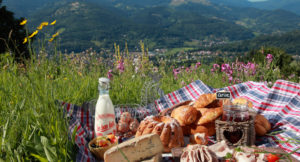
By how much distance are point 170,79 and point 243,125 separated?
317 centimetres

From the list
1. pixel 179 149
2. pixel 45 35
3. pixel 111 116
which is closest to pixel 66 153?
pixel 111 116

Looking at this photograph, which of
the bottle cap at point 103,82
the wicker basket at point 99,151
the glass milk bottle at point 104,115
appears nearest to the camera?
the wicker basket at point 99,151

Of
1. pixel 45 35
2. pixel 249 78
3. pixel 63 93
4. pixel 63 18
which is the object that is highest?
pixel 63 18

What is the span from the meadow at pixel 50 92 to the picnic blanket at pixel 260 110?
0.55ft

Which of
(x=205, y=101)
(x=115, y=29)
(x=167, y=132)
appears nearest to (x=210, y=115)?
(x=205, y=101)

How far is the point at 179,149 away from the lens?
1.97m

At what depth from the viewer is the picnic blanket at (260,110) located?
2.25 metres

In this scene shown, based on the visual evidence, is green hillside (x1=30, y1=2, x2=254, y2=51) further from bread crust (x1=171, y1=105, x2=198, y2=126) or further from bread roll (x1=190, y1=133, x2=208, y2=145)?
bread roll (x1=190, y1=133, x2=208, y2=145)

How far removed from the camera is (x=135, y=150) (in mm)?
1738

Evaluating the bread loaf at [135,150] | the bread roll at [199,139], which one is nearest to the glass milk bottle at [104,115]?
the bread loaf at [135,150]

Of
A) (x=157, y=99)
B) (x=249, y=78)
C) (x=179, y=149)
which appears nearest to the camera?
(x=179, y=149)

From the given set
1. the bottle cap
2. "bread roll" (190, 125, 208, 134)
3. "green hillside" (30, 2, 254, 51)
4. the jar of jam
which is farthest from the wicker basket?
"green hillside" (30, 2, 254, 51)

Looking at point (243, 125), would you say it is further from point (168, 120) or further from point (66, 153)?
point (66, 153)

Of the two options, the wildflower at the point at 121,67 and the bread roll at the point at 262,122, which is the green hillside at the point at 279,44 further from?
the bread roll at the point at 262,122
